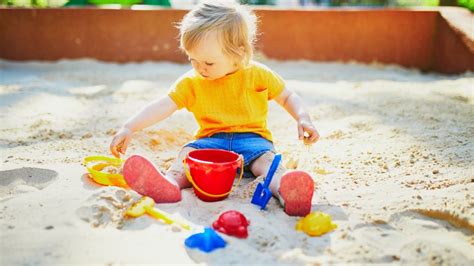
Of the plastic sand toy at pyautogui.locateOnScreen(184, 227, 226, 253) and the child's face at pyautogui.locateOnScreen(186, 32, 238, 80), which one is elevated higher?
the child's face at pyautogui.locateOnScreen(186, 32, 238, 80)

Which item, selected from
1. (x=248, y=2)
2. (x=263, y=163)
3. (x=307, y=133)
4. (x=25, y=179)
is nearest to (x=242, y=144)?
(x=263, y=163)

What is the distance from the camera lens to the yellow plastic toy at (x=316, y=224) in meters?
1.52

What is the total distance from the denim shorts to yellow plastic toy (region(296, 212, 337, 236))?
525 mm

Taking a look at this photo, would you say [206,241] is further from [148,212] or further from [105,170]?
[105,170]

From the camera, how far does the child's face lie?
76.7 inches

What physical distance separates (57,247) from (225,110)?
0.95 m

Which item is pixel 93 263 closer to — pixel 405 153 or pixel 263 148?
pixel 263 148

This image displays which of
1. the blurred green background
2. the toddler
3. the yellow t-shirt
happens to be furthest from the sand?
the blurred green background

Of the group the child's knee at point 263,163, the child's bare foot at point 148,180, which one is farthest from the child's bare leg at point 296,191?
the child's bare foot at point 148,180

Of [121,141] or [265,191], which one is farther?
[121,141]

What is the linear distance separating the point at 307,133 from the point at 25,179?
44.7 inches

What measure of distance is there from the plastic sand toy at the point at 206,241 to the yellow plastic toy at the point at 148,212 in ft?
0.36

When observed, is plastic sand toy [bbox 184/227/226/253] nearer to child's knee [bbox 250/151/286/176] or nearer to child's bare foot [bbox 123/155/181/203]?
child's bare foot [bbox 123/155/181/203]

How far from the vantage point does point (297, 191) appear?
1648 millimetres
